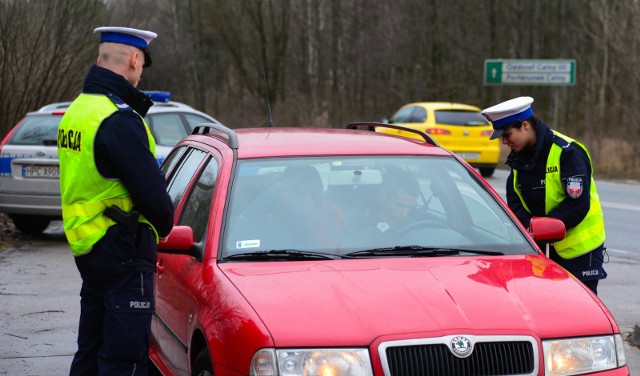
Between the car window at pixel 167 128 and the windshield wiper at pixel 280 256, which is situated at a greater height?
the windshield wiper at pixel 280 256

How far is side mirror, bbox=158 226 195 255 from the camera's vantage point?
191 inches

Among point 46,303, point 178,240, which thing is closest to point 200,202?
point 178,240

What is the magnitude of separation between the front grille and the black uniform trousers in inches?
47.4

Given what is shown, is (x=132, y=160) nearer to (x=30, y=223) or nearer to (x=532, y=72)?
(x=30, y=223)

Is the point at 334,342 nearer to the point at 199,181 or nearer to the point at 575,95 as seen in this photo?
the point at 199,181

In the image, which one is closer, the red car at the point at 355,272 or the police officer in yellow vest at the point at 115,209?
the red car at the point at 355,272

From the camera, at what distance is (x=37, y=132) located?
42.0 ft

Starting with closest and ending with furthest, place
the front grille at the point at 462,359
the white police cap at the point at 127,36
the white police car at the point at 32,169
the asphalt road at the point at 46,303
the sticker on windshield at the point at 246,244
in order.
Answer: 1. the front grille at the point at 462,359
2. the white police cap at the point at 127,36
3. the sticker on windshield at the point at 246,244
4. the asphalt road at the point at 46,303
5. the white police car at the point at 32,169

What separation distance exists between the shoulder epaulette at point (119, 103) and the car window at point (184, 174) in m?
1.27

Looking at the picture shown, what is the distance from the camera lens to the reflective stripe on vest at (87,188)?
4.47 meters

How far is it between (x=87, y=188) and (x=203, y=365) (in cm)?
90

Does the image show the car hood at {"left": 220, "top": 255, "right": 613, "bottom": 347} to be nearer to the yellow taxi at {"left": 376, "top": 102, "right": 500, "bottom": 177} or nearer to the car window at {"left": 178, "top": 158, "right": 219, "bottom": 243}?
the car window at {"left": 178, "top": 158, "right": 219, "bottom": 243}

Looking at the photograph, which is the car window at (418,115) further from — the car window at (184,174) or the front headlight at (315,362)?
the front headlight at (315,362)

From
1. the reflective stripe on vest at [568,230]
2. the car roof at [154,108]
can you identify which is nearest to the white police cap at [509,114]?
the reflective stripe on vest at [568,230]
